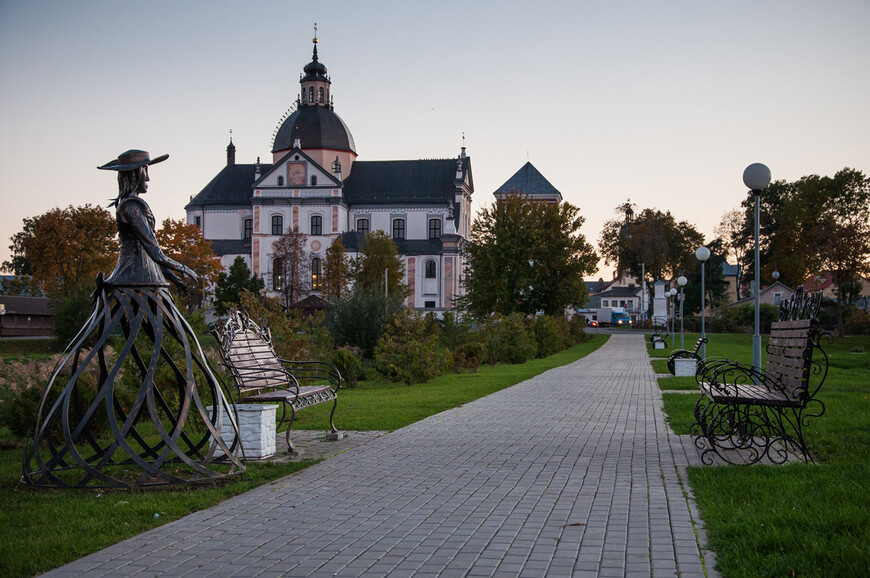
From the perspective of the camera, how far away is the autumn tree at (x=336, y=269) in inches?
2709

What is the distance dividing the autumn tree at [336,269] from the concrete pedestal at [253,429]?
59.3 meters

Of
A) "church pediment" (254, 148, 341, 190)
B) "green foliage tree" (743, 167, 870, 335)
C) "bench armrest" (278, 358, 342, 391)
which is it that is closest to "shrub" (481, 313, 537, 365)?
"bench armrest" (278, 358, 342, 391)

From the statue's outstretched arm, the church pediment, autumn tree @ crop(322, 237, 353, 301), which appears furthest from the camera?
the church pediment

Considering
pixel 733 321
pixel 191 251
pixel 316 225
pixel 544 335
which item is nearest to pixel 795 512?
pixel 544 335

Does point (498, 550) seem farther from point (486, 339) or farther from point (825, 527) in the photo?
point (486, 339)

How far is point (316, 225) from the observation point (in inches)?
3127

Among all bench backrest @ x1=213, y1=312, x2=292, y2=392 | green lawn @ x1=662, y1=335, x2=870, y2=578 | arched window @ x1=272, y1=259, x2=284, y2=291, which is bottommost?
green lawn @ x1=662, y1=335, x2=870, y2=578

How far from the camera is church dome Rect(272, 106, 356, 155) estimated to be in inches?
3226

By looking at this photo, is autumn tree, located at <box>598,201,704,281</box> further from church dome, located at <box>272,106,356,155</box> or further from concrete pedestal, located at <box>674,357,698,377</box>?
concrete pedestal, located at <box>674,357,698,377</box>

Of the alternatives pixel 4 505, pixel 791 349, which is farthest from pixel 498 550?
pixel 791 349

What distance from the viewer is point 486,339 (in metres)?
28.4

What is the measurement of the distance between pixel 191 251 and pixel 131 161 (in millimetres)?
50610

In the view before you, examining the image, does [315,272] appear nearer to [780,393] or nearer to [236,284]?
[236,284]

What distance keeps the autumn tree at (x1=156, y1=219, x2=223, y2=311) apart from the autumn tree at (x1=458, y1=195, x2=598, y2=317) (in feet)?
65.6
